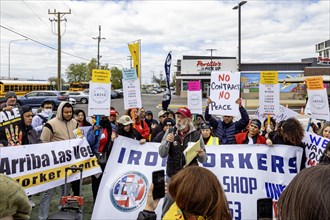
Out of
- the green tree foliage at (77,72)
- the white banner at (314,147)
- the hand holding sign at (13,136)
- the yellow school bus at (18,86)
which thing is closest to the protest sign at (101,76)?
the hand holding sign at (13,136)

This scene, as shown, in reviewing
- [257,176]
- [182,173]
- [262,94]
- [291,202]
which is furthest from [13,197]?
[262,94]

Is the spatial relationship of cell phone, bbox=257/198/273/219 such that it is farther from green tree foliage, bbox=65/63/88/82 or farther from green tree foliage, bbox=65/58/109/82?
green tree foliage, bbox=65/63/88/82

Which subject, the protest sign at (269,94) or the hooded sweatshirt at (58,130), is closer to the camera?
the hooded sweatshirt at (58,130)

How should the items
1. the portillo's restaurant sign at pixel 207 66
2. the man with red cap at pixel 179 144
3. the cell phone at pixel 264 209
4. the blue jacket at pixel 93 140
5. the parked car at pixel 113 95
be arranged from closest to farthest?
the cell phone at pixel 264 209, the man with red cap at pixel 179 144, the blue jacket at pixel 93 140, the parked car at pixel 113 95, the portillo's restaurant sign at pixel 207 66

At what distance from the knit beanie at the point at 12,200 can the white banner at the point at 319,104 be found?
6.09m

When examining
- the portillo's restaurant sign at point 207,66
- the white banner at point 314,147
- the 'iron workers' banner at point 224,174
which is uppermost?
the portillo's restaurant sign at point 207,66

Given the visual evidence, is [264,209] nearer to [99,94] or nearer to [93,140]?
[93,140]

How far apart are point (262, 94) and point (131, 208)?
400 cm

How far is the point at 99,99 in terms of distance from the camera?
6012 millimetres

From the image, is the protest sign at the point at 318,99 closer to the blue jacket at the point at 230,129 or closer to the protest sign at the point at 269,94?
the protest sign at the point at 269,94

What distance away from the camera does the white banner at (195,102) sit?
9.42 m

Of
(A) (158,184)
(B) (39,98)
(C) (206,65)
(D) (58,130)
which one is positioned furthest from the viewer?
(C) (206,65)

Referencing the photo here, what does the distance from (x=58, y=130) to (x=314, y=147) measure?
3.87m

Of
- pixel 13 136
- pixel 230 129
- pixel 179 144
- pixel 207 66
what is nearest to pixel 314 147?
pixel 230 129
